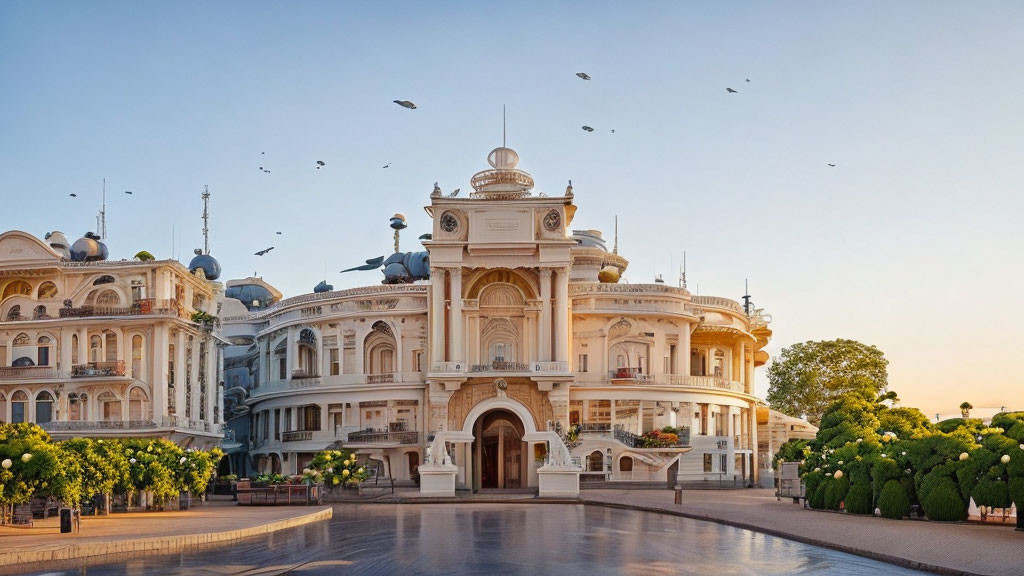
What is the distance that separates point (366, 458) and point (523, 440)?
1044cm

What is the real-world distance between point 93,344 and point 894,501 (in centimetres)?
4084

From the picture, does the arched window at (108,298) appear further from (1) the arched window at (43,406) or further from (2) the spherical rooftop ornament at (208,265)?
(2) the spherical rooftop ornament at (208,265)

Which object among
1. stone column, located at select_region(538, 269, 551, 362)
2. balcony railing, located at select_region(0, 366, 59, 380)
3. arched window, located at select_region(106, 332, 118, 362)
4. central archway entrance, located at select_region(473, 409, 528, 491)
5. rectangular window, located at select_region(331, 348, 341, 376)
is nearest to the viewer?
balcony railing, located at select_region(0, 366, 59, 380)

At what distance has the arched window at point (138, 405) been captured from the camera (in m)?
57.6

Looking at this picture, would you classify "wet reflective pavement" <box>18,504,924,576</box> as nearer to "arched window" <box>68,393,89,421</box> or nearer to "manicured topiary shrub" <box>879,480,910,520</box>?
"manicured topiary shrub" <box>879,480,910,520</box>

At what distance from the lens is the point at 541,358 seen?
61.4 meters

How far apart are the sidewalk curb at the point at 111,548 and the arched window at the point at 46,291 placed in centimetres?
3193

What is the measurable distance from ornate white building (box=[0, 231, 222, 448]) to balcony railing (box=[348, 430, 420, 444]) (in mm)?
8966

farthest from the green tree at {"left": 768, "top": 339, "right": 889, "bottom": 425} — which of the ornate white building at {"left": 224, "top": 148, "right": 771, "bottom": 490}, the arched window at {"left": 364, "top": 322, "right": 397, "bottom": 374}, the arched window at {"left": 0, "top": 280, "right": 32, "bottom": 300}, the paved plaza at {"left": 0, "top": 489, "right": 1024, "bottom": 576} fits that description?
the arched window at {"left": 0, "top": 280, "right": 32, "bottom": 300}

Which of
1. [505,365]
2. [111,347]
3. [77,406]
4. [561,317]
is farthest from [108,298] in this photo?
[561,317]

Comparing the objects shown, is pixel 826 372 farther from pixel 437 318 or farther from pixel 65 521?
pixel 65 521

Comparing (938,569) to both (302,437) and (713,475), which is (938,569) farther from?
(302,437)

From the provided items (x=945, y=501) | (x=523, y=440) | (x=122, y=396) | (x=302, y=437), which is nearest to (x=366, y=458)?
(x=302, y=437)

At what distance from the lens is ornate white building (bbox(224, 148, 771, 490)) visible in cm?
6169
